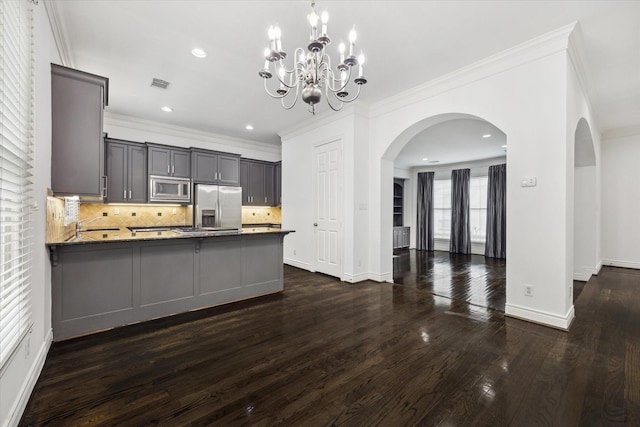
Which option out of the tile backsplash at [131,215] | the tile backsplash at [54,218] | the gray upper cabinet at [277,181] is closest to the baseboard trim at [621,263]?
the gray upper cabinet at [277,181]

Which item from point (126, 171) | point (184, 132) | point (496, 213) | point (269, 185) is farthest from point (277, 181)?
point (496, 213)

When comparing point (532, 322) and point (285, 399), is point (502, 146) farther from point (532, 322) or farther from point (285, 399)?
point (285, 399)

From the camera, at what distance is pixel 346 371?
213 centimetres

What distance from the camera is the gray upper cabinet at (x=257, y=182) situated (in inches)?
268

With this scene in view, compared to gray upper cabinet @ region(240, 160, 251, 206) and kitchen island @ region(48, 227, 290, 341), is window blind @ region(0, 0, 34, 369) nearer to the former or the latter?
kitchen island @ region(48, 227, 290, 341)

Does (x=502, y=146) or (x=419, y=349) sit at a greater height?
(x=502, y=146)

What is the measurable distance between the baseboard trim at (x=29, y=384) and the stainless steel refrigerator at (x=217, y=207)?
3502 mm

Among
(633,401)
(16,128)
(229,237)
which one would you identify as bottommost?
(633,401)

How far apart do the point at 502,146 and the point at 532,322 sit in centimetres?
512

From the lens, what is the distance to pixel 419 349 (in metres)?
2.47

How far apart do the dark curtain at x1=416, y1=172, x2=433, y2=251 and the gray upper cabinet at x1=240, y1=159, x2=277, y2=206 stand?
17.1 feet

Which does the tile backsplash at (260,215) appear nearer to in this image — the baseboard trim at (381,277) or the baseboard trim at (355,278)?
the baseboard trim at (355,278)

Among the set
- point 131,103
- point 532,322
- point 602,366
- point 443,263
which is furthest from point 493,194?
point 131,103

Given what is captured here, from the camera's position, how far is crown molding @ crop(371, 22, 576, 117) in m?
2.85
